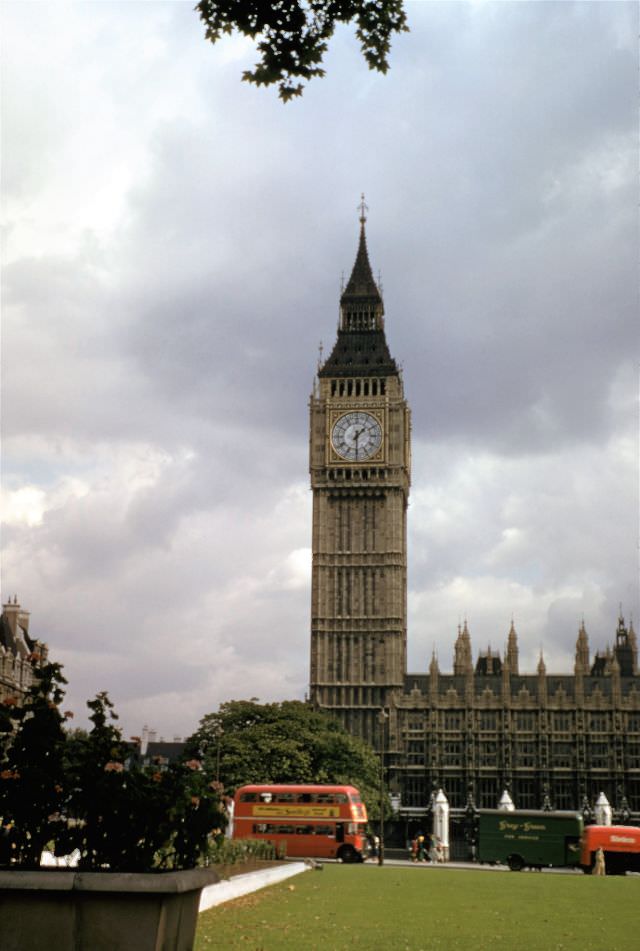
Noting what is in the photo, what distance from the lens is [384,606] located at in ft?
414

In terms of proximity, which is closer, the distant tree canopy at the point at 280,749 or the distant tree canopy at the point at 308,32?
the distant tree canopy at the point at 308,32

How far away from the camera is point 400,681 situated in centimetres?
12394

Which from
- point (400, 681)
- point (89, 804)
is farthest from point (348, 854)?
point (400, 681)

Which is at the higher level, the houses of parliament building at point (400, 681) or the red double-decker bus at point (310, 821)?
the houses of parliament building at point (400, 681)

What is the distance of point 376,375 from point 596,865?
3256 inches

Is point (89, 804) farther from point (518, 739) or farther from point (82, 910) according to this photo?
point (518, 739)

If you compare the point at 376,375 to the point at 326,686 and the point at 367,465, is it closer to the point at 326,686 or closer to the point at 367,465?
the point at 367,465

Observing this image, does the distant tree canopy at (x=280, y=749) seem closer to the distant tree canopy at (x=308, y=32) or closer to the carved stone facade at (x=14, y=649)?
the carved stone facade at (x=14, y=649)

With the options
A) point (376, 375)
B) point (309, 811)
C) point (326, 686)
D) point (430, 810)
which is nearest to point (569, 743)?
point (430, 810)

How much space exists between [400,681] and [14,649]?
4562 centimetres

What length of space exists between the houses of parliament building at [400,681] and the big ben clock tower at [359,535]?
0.41 feet

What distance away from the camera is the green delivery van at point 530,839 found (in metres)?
64.4

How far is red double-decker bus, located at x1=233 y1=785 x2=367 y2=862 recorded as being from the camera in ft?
198

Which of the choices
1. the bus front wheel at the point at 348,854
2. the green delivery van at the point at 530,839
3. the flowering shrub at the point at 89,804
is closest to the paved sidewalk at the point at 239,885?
the flowering shrub at the point at 89,804
